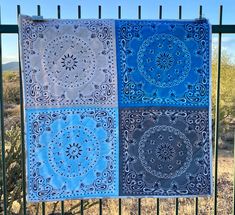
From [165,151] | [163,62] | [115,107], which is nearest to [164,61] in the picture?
[163,62]

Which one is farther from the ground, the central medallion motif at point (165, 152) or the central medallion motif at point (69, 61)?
the central medallion motif at point (69, 61)

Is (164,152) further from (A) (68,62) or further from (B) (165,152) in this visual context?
(A) (68,62)

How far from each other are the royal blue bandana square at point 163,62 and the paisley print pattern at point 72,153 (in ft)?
0.87

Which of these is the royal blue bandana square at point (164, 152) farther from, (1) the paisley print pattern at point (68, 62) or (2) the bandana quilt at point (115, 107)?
(1) the paisley print pattern at point (68, 62)

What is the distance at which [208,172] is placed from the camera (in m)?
3.13

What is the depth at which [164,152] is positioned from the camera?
3.09 meters

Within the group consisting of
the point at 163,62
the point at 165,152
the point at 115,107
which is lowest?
the point at 165,152

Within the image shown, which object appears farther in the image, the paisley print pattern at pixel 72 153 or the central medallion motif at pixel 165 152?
the central medallion motif at pixel 165 152

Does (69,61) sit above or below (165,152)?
above

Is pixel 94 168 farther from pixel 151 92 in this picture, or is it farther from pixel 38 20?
pixel 38 20

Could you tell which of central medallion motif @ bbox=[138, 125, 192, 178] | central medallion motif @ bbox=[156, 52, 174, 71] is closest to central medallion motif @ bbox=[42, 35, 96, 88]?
central medallion motif @ bbox=[156, 52, 174, 71]

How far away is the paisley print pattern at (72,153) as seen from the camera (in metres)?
2.98

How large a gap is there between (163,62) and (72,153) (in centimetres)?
96

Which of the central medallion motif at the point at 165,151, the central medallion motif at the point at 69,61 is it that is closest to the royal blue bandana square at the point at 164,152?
the central medallion motif at the point at 165,151
